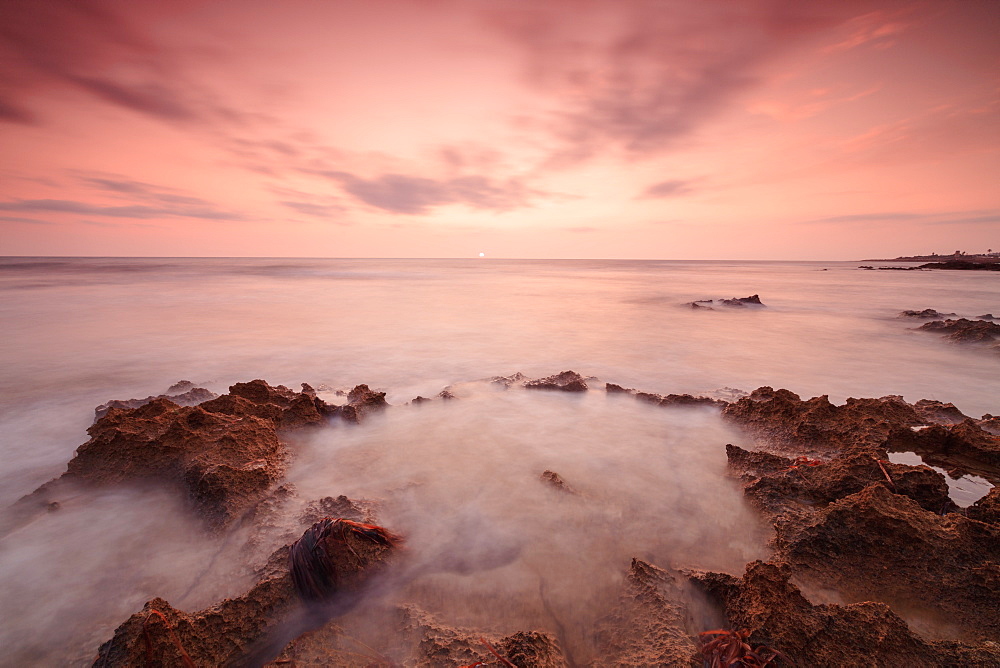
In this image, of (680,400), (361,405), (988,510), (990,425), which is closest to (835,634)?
(988,510)

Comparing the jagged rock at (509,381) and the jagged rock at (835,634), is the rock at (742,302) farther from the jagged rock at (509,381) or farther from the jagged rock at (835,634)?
the jagged rock at (835,634)

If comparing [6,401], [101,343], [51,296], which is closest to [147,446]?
[6,401]

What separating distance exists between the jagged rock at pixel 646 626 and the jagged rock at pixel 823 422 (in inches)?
79.6

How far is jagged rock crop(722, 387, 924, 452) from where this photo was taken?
9.89 ft

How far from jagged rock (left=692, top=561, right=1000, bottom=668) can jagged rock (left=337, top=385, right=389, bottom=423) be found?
11.2 feet

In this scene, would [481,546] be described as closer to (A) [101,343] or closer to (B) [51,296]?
(A) [101,343]

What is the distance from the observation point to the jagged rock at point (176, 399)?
447 cm

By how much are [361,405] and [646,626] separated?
3.31 meters

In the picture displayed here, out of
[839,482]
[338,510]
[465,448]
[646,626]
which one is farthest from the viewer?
[465,448]

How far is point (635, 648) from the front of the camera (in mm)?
1684

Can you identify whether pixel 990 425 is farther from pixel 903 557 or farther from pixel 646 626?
pixel 646 626

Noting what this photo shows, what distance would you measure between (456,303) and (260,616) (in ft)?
50.3

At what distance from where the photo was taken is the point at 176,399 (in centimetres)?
475

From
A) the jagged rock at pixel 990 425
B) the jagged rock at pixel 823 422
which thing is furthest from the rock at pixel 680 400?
the jagged rock at pixel 990 425
